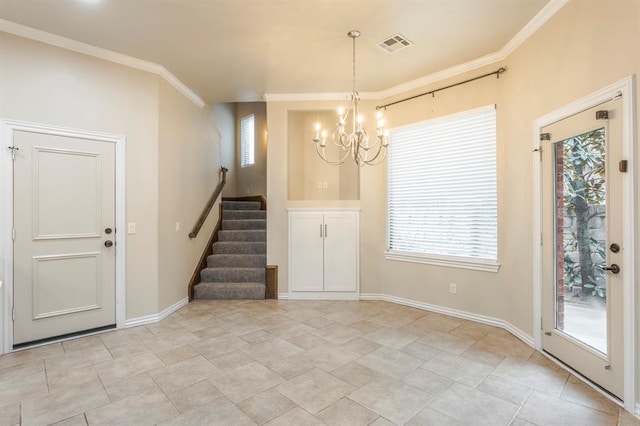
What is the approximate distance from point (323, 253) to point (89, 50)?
361 centimetres

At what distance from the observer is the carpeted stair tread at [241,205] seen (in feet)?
21.2

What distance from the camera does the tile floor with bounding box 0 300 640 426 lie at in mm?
2043

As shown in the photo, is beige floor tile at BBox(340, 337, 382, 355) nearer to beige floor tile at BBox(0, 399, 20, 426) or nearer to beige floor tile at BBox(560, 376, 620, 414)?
beige floor tile at BBox(560, 376, 620, 414)

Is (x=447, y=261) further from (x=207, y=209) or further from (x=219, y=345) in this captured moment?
(x=207, y=209)

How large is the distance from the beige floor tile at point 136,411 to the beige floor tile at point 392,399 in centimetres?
123

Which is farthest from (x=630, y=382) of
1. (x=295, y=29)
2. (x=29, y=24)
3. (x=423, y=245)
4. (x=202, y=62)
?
(x=29, y=24)

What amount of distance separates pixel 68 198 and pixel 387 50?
3626mm

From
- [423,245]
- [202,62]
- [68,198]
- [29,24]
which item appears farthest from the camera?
[423,245]

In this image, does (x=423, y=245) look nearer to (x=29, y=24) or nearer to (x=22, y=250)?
(x=22, y=250)

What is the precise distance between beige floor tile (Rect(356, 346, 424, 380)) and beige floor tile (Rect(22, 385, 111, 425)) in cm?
195

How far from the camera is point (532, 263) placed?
10.1 ft

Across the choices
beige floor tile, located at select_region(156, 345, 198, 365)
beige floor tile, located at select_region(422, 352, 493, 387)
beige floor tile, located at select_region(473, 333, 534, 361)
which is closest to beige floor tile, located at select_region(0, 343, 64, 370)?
beige floor tile, located at select_region(156, 345, 198, 365)

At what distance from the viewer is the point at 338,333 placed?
3.44m

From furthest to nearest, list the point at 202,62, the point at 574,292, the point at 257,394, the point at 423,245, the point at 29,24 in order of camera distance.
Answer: the point at 423,245
the point at 202,62
the point at 29,24
the point at 574,292
the point at 257,394
